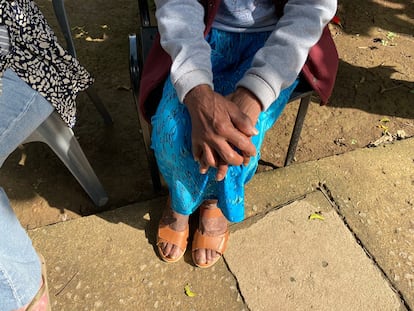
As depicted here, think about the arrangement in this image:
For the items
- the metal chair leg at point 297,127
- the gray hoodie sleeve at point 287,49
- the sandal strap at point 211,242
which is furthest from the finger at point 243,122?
the sandal strap at point 211,242

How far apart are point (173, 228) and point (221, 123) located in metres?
0.80

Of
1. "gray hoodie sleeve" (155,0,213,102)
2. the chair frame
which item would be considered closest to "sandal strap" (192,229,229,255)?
the chair frame

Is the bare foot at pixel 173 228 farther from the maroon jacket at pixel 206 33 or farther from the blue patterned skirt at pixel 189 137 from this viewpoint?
the maroon jacket at pixel 206 33

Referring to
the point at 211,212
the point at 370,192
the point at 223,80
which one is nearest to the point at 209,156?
the point at 223,80

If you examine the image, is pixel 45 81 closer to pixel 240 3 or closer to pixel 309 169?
pixel 240 3

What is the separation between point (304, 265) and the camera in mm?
2150

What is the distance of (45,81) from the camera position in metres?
1.72

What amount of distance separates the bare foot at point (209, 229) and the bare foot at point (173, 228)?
9 cm

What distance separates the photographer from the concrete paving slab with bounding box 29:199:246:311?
202cm

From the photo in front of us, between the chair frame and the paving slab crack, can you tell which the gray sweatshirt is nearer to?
the chair frame

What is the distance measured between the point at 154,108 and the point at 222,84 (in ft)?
1.17

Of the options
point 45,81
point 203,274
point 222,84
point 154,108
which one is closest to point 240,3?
point 222,84

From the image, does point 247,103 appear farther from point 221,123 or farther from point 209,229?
point 209,229

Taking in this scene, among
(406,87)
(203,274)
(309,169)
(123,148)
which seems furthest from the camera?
(406,87)
